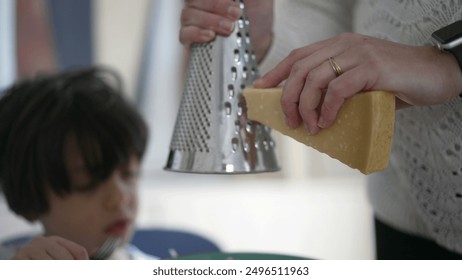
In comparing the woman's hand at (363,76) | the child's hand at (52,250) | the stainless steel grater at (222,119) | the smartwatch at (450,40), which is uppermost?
the smartwatch at (450,40)

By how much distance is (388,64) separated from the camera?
31 centimetres

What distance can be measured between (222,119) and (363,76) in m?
0.13

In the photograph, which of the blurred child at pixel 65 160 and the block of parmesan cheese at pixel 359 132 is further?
the blurred child at pixel 65 160

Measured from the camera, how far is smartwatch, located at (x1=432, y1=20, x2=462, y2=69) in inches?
12.6

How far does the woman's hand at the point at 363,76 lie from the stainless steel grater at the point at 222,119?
0.23 feet

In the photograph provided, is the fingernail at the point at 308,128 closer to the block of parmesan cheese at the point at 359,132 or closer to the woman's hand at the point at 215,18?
the block of parmesan cheese at the point at 359,132

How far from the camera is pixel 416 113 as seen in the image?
1.31 ft

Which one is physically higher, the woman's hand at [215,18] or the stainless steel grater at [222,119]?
the woman's hand at [215,18]

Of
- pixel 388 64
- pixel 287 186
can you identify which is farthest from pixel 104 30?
pixel 388 64

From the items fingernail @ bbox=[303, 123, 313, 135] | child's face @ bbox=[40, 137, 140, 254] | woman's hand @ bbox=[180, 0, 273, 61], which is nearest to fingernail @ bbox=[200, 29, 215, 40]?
woman's hand @ bbox=[180, 0, 273, 61]

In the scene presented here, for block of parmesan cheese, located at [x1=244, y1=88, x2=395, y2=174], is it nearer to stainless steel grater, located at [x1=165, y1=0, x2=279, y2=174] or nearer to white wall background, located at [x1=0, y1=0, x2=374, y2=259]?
stainless steel grater, located at [x1=165, y1=0, x2=279, y2=174]

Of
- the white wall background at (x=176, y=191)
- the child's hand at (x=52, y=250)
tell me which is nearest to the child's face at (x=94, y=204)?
the child's hand at (x=52, y=250)

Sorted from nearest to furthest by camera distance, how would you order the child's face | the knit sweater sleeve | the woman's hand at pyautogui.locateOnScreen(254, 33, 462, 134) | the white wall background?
the woman's hand at pyautogui.locateOnScreen(254, 33, 462, 134) → the knit sweater sleeve → the child's face → the white wall background

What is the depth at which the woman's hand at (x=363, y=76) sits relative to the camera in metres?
0.31
